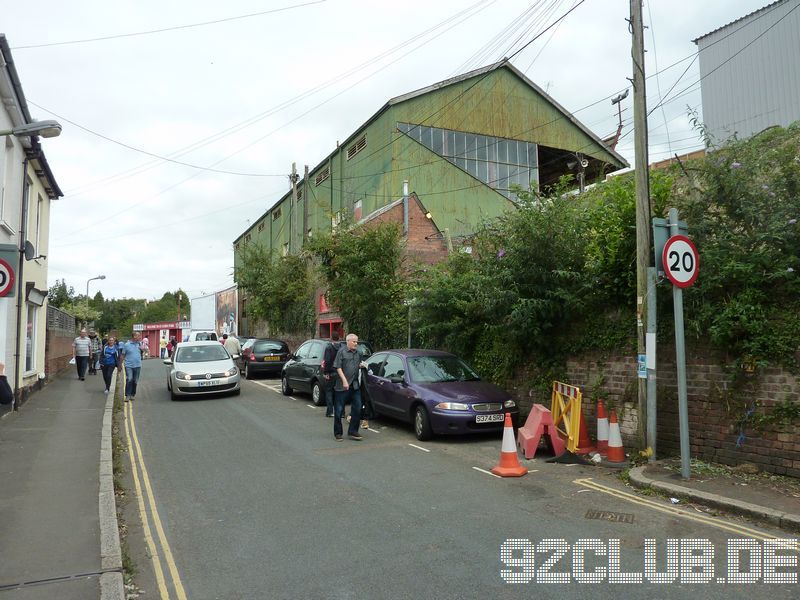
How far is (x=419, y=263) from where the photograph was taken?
54.4 feet

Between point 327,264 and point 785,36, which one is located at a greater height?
point 785,36

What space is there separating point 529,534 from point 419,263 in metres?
11.7

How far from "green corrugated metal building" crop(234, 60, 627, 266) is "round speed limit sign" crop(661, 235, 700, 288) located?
20.5 meters

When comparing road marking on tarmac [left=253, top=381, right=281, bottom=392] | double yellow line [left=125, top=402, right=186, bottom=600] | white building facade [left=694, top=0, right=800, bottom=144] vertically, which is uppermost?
white building facade [left=694, top=0, right=800, bottom=144]

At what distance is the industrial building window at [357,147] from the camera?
3223 centimetres

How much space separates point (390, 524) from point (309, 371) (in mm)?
9926

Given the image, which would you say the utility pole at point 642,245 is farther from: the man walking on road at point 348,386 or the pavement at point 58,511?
the pavement at point 58,511

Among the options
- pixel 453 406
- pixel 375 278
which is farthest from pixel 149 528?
pixel 375 278

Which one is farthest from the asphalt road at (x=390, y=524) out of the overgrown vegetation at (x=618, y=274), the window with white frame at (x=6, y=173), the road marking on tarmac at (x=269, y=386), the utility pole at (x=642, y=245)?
the road marking on tarmac at (x=269, y=386)

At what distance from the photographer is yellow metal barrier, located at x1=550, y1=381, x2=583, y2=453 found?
8805 mm

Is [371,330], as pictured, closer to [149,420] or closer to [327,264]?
[327,264]

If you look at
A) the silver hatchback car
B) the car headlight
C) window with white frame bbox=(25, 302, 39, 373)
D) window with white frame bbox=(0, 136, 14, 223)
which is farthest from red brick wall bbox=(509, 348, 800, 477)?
window with white frame bbox=(25, 302, 39, 373)

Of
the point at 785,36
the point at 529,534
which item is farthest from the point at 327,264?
the point at 785,36

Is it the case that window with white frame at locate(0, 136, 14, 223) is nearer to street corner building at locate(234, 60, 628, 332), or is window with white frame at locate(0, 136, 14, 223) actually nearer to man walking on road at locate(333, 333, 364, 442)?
man walking on road at locate(333, 333, 364, 442)
